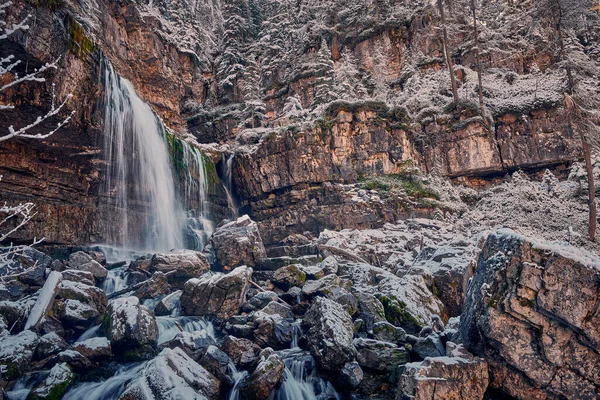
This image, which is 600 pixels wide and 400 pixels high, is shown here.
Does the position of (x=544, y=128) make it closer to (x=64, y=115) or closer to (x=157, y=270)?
(x=157, y=270)

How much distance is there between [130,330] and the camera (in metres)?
7.88

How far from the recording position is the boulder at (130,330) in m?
7.81

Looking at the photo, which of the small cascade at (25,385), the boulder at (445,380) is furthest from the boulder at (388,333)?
the small cascade at (25,385)

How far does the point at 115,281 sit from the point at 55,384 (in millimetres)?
6097

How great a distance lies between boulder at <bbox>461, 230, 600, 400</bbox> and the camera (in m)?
5.21

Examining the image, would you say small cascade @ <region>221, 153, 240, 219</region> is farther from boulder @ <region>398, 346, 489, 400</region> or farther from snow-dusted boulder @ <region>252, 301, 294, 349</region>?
boulder @ <region>398, 346, 489, 400</region>

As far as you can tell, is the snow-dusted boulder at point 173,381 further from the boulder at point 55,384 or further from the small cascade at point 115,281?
the small cascade at point 115,281

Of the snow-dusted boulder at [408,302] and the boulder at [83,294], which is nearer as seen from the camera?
the snow-dusted boulder at [408,302]

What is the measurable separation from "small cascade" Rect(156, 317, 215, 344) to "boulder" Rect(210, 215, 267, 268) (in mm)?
5020

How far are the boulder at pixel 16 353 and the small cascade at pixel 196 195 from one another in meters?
11.6

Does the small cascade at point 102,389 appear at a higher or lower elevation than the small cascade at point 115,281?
lower

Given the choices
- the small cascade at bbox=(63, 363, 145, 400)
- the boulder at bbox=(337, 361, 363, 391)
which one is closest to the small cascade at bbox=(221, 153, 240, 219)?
the small cascade at bbox=(63, 363, 145, 400)

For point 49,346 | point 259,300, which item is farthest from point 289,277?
point 49,346

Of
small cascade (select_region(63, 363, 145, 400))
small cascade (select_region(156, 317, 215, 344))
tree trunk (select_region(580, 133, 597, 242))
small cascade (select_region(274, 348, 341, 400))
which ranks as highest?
tree trunk (select_region(580, 133, 597, 242))
